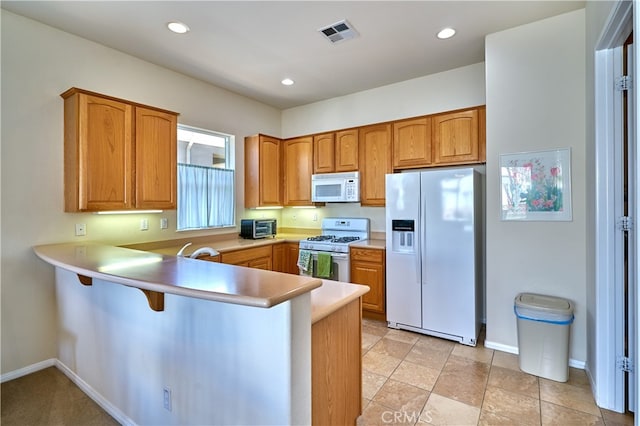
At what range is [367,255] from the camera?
349 cm

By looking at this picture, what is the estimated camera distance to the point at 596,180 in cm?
205

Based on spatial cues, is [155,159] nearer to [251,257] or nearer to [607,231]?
[251,257]

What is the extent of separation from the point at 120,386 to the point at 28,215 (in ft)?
5.30

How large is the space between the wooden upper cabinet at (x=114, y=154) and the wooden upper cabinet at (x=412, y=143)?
250 cm

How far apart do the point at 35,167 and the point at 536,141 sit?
4.15 m

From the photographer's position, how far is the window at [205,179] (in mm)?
3600

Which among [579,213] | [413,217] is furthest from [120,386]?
[579,213]

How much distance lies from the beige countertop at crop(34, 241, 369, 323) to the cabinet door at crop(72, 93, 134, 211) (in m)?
0.70

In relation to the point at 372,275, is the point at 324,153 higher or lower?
higher

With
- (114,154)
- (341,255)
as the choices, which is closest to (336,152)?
(341,255)

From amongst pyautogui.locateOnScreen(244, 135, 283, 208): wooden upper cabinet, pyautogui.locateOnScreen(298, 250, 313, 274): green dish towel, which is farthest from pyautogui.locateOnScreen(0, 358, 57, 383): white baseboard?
pyautogui.locateOnScreen(244, 135, 283, 208): wooden upper cabinet

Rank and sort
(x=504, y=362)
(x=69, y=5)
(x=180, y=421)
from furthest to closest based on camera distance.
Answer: (x=504, y=362) → (x=69, y=5) → (x=180, y=421)

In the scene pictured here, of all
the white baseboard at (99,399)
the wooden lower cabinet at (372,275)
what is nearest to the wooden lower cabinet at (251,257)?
the wooden lower cabinet at (372,275)

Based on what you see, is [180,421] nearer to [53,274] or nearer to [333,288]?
[333,288]
